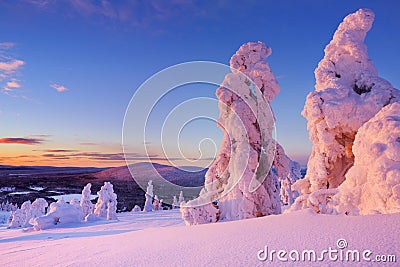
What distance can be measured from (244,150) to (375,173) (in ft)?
29.6

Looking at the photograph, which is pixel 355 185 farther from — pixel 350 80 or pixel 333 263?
pixel 350 80

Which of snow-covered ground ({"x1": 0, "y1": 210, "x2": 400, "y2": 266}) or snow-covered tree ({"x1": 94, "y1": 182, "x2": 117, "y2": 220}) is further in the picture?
snow-covered tree ({"x1": 94, "y1": 182, "x2": 117, "y2": 220})

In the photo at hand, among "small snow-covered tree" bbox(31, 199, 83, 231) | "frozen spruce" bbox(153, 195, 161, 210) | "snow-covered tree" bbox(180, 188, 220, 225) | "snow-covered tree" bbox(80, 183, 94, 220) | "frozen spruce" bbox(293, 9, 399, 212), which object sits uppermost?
"frozen spruce" bbox(293, 9, 399, 212)

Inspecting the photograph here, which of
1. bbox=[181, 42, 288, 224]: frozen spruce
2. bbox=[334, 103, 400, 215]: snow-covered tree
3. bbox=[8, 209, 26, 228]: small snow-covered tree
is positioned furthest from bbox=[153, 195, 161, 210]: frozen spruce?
→ bbox=[334, 103, 400, 215]: snow-covered tree

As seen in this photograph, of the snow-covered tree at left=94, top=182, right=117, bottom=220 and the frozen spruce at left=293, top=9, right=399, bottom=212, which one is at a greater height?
the frozen spruce at left=293, top=9, right=399, bottom=212

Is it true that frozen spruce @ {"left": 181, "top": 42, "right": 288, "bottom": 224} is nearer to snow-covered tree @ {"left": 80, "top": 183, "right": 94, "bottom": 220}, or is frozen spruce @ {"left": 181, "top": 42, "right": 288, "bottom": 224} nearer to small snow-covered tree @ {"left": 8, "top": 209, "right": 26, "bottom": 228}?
snow-covered tree @ {"left": 80, "top": 183, "right": 94, "bottom": 220}

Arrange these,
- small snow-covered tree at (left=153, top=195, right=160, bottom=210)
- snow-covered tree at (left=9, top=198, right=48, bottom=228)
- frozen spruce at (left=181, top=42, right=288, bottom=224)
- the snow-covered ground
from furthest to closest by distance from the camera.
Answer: small snow-covered tree at (left=153, top=195, right=160, bottom=210) < snow-covered tree at (left=9, top=198, right=48, bottom=228) < frozen spruce at (left=181, top=42, right=288, bottom=224) < the snow-covered ground

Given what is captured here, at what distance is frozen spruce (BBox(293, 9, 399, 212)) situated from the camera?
377 inches

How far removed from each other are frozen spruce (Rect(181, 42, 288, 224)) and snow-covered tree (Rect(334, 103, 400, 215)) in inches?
327

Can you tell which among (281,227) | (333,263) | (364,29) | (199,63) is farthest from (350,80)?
(333,263)

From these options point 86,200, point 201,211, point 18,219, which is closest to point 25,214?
point 18,219

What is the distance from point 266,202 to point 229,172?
2.63m

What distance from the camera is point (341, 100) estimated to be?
9625 mm

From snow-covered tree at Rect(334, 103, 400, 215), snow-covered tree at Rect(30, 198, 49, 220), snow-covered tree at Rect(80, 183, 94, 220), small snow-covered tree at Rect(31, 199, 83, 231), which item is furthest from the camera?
snow-covered tree at Rect(30, 198, 49, 220)
